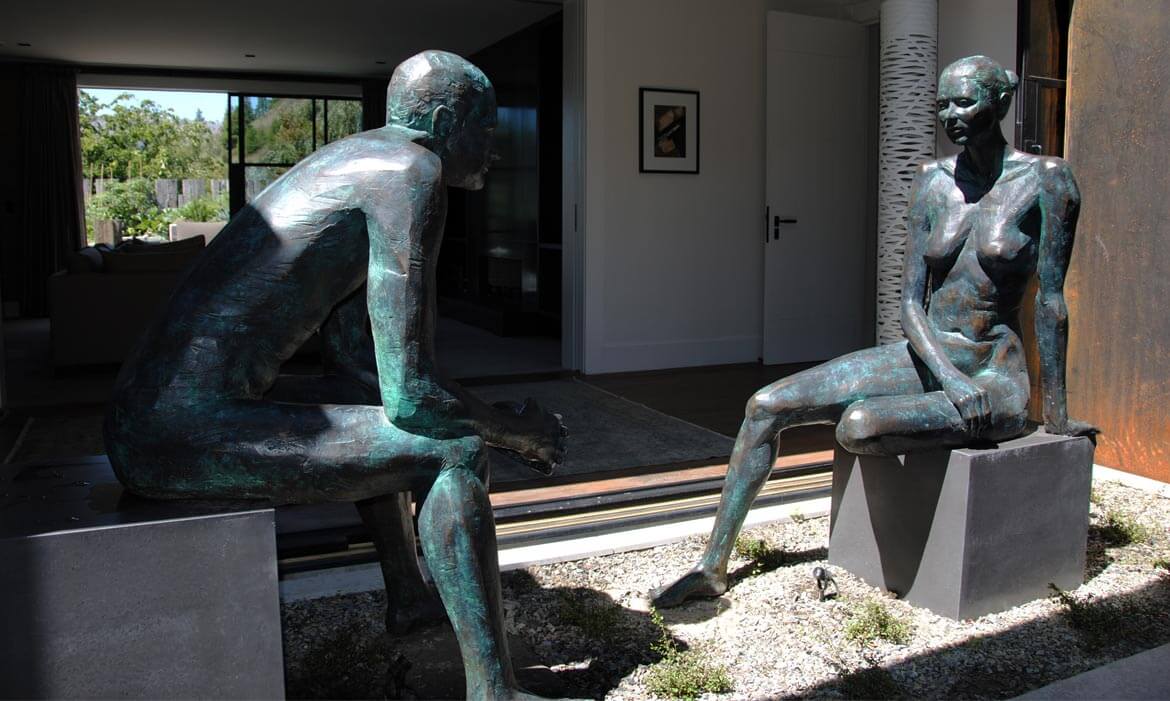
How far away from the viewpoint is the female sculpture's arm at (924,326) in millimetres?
2463

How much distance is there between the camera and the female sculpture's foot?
8.55 feet

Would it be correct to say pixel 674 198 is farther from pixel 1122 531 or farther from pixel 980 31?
pixel 1122 531

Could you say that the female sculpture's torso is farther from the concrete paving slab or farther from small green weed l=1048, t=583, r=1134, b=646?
the concrete paving slab

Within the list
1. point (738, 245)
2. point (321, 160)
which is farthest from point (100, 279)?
point (321, 160)

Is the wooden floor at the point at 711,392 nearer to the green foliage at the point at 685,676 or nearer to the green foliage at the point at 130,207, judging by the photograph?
the green foliage at the point at 685,676

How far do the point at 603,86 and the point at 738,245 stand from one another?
58.6 inches

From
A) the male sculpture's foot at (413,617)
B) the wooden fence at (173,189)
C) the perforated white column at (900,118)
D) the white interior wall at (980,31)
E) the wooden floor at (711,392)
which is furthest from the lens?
the wooden fence at (173,189)

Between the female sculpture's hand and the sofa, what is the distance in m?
5.35

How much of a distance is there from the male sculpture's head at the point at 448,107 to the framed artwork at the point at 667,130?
15.9 ft

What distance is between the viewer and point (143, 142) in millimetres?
22219

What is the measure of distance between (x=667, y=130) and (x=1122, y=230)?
321 centimetres

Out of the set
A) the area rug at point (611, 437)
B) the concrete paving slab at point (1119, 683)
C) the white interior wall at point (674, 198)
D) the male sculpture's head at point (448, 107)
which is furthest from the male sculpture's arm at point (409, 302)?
the white interior wall at point (674, 198)

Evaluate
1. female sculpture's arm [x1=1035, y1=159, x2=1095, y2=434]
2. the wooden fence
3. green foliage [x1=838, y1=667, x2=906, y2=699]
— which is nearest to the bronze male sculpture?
green foliage [x1=838, y1=667, x2=906, y2=699]

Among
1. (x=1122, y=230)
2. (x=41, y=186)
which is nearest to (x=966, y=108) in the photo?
(x=1122, y=230)
